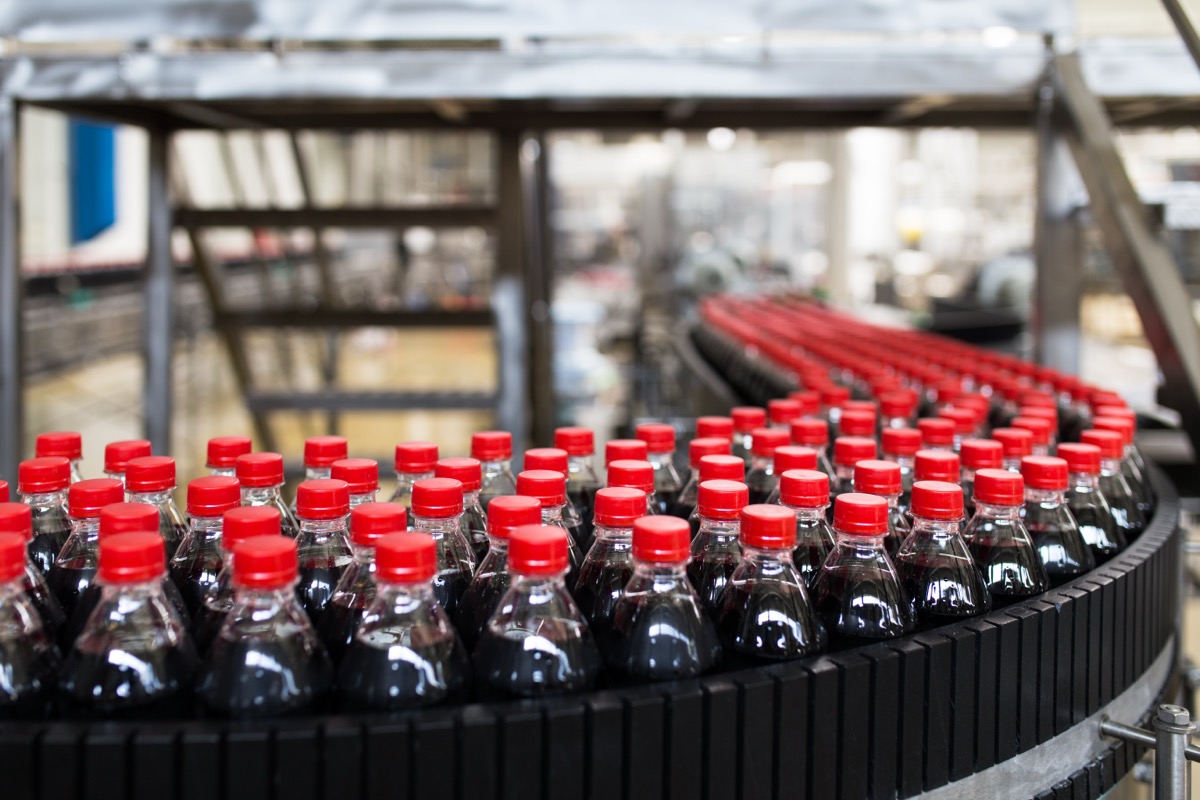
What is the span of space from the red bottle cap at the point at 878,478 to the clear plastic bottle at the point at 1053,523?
209mm

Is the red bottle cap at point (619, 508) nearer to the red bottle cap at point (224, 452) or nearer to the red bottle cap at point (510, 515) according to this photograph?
the red bottle cap at point (510, 515)

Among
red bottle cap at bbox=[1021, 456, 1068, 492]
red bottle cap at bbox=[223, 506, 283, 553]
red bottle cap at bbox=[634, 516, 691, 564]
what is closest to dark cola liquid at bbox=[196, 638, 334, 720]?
red bottle cap at bbox=[223, 506, 283, 553]

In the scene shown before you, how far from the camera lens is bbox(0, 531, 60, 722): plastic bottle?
3.41ft

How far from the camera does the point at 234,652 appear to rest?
104cm

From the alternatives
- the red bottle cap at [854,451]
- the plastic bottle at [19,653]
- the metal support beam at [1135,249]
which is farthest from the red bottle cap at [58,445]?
the metal support beam at [1135,249]

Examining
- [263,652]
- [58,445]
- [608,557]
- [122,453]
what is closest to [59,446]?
[58,445]

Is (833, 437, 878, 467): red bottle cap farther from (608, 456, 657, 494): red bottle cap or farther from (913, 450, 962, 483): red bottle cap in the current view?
(608, 456, 657, 494): red bottle cap

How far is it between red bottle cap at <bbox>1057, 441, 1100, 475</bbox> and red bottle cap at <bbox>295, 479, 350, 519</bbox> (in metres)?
0.99

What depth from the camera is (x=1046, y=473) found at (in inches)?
58.3

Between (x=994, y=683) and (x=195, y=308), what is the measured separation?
34.3 ft

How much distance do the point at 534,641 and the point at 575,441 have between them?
2.08ft

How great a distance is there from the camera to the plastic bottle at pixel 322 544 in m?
1.20

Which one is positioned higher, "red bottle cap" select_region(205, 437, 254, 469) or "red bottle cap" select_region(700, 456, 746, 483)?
"red bottle cap" select_region(205, 437, 254, 469)

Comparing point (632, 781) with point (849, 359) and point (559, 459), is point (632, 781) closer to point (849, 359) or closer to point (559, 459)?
point (559, 459)
